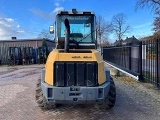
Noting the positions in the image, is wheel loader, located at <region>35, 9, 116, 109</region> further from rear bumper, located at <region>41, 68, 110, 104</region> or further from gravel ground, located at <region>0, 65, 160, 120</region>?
gravel ground, located at <region>0, 65, 160, 120</region>

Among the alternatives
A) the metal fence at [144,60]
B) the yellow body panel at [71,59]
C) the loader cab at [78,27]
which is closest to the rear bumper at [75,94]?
the yellow body panel at [71,59]

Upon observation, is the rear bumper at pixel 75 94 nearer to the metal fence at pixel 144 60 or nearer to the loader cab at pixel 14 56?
the metal fence at pixel 144 60

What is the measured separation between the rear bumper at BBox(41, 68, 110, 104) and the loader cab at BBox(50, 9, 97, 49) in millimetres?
2032

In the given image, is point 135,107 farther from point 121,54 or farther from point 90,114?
point 121,54

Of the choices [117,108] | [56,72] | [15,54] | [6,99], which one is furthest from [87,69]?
[15,54]

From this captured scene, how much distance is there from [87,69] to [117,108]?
6.51 feet

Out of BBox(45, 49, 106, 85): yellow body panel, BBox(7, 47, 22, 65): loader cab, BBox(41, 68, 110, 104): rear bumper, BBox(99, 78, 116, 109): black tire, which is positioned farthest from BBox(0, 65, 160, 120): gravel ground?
BBox(7, 47, 22, 65): loader cab

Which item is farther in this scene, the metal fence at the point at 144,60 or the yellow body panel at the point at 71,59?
the metal fence at the point at 144,60

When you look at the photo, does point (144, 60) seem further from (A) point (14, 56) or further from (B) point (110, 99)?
(A) point (14, 56)

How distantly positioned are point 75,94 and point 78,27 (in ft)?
8.59

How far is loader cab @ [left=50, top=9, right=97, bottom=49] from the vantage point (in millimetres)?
7277

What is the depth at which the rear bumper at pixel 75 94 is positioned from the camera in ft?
18.2

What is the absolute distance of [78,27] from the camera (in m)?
7.40

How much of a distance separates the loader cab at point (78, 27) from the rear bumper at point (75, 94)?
203cm
